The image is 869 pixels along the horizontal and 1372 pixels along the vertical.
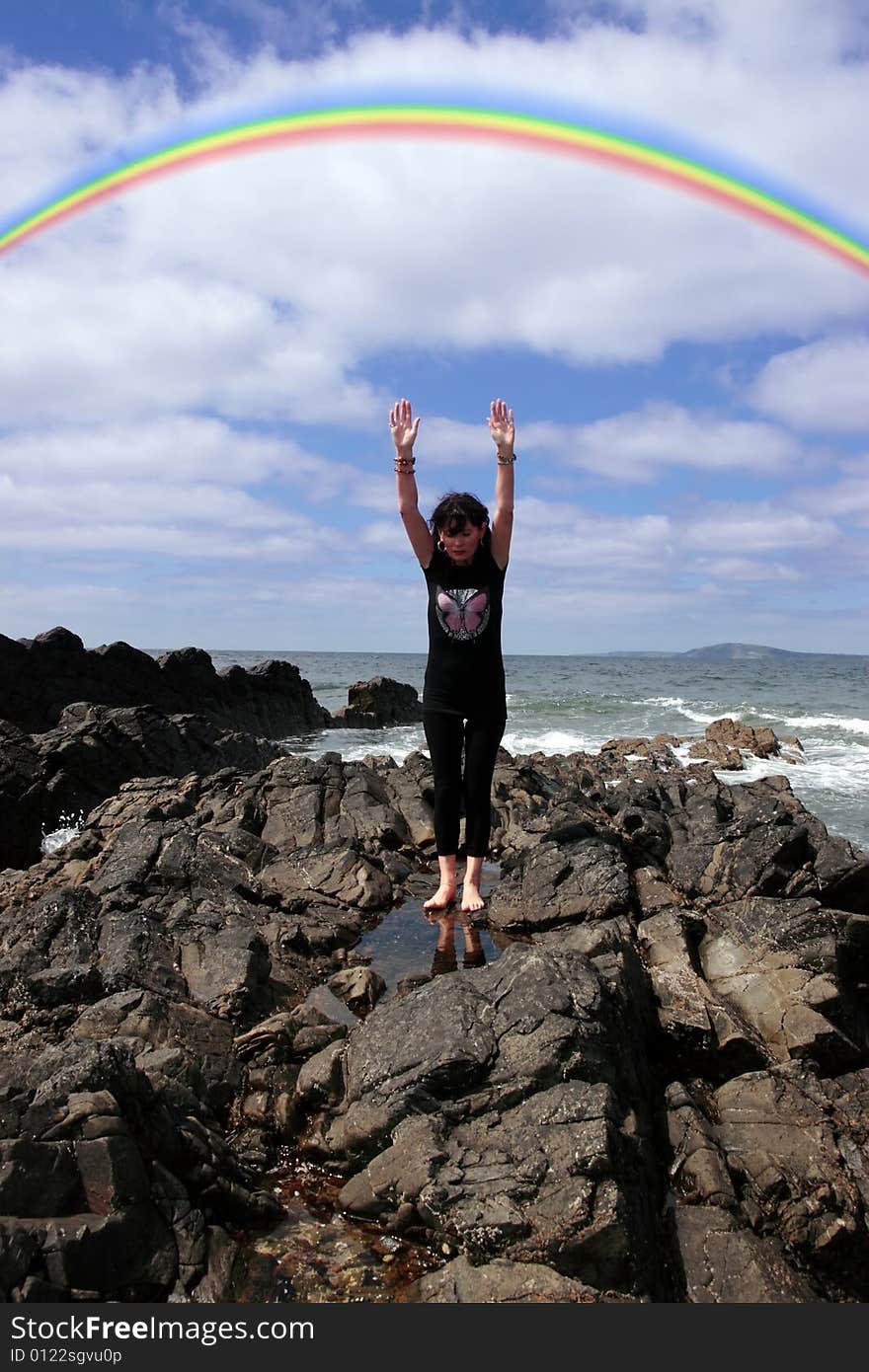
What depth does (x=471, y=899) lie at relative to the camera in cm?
659

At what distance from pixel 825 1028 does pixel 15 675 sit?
104 feet

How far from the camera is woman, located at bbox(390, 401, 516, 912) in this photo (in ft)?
19.1

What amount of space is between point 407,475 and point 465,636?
1260 mm

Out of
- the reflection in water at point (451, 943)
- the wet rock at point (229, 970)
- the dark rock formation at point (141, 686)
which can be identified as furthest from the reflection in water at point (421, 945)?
the dark rock formation at point (141, 686)

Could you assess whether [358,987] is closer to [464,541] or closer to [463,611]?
[463,611]

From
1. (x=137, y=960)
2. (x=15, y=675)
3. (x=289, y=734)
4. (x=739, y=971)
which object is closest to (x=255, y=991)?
(x=137, y=960)

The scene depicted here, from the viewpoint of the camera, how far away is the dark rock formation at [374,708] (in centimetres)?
4162

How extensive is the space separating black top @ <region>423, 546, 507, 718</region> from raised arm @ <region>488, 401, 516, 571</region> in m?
0.23

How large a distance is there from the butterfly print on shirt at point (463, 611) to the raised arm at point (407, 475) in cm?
40

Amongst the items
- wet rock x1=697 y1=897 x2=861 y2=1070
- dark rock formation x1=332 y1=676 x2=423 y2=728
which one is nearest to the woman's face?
wet rock x1=697 y1=897 x2=861 y2=1070

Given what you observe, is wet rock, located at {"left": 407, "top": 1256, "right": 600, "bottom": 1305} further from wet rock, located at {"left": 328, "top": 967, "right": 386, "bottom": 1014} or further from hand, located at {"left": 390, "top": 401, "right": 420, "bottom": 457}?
hand, located at {"left": 390, "top": 401, "right": 420, "bottom": 457}

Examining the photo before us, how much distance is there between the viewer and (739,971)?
18.5 feet

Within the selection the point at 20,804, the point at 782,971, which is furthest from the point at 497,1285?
the point at 20,804

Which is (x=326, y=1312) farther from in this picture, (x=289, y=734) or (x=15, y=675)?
(x=289, y=734)
